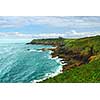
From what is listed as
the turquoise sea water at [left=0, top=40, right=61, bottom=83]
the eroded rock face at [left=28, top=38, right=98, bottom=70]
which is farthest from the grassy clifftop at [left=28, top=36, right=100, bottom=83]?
the turquoise sea water at [left=0, top=40, right=61, bottom=83]

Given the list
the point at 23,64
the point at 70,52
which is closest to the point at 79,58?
the point at 70,52

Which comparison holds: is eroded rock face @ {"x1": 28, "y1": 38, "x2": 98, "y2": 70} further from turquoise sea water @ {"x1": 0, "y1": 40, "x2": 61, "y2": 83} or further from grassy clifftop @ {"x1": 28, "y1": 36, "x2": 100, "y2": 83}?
turquoise sea water @ {"x1": 0, "y1": 40, "x2": 61, "y2": 83}

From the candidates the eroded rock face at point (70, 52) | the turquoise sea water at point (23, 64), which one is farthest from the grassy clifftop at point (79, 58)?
the turquoise sea water at point (23, 64)

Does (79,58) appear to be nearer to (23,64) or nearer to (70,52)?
(70,52)
